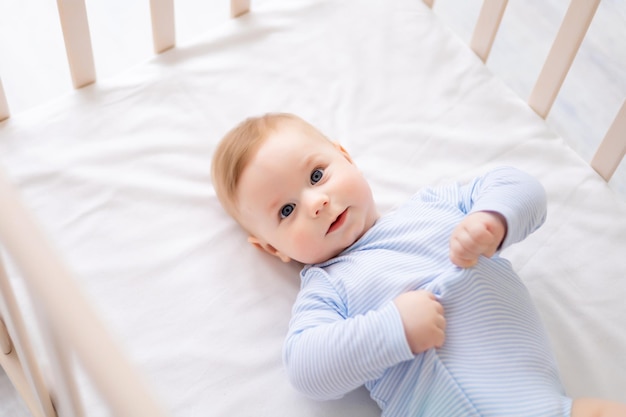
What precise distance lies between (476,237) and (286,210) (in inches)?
9.7

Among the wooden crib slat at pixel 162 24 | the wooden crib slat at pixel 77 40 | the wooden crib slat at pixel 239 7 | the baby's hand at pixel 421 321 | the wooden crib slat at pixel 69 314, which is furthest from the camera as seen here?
the wooden crib slat at pixel 239 7

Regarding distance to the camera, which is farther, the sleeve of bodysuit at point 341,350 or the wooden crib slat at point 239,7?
the wooden crib slat at point 239,7

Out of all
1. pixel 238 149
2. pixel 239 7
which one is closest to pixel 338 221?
pixel 238 149

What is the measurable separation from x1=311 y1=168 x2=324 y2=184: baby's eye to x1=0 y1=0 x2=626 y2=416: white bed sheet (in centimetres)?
15

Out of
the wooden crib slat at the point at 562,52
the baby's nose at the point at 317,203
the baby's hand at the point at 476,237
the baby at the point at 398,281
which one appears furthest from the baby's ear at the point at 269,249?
the wooden crib slat at the point at 562,52

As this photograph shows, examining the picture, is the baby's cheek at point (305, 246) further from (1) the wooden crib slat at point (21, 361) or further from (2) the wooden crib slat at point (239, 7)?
(2) the wooden crib slat at point (239, 7)

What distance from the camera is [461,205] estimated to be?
1022 millimetres

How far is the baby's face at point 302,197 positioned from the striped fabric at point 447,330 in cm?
4

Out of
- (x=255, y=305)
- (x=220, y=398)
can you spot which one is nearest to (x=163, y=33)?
(x=255, y=305)

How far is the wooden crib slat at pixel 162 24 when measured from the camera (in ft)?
4.01

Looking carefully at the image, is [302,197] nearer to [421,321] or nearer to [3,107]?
[421,321]

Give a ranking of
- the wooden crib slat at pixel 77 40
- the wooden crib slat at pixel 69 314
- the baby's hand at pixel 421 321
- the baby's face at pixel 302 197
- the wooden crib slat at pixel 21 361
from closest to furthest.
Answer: the wooden crib slat at pixel 69 314 → the wooden crib slat at pixel 21 361 → the baby's hand at pixel 421 321 → the baby's face at pixel 302 197 → the wooden crib slat at pixel 77 40

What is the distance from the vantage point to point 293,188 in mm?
969

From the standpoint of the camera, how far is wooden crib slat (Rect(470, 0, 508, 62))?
124 centimetres
